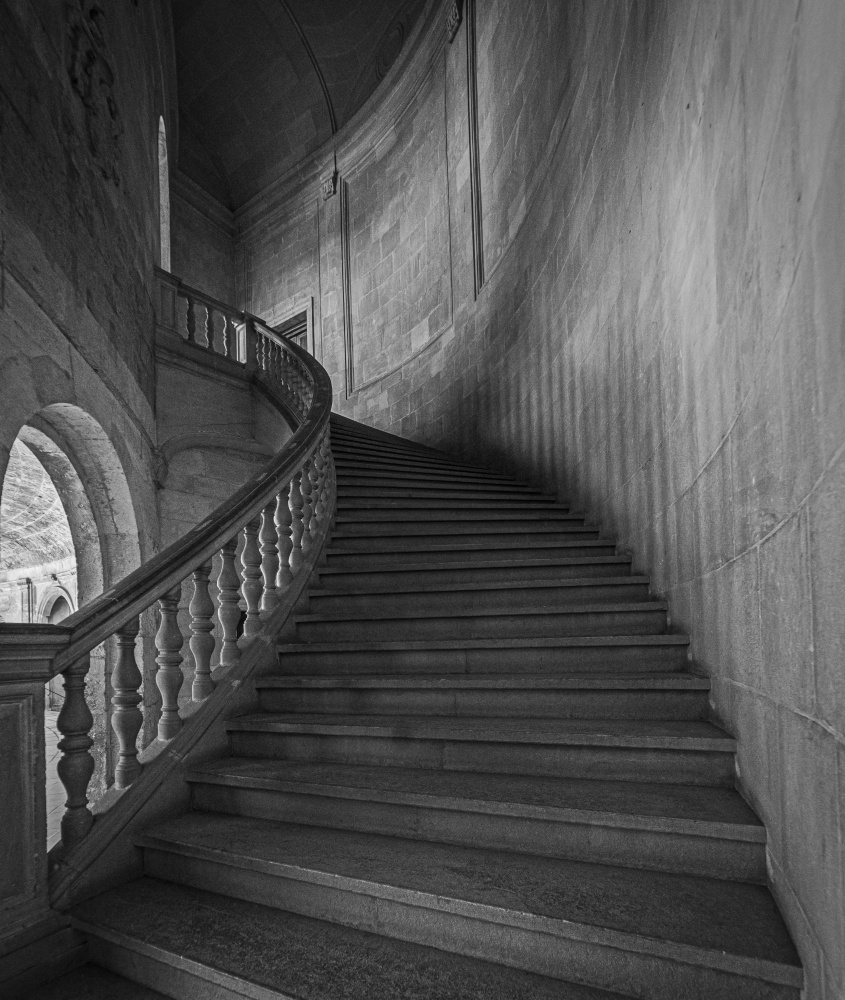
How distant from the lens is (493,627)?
3367 mm

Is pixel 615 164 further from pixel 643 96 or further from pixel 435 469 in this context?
pixel 435 469

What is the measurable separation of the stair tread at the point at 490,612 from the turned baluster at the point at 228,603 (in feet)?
1.82

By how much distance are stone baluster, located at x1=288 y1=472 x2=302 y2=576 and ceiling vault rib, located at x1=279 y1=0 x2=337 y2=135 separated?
10.0m

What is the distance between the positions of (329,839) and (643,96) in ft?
11.8

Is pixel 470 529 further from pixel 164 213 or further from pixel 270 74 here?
pixel 270 74

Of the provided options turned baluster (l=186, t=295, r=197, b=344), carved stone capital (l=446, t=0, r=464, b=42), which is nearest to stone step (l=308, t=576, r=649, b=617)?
turned baluster (l=186, t=295, r=197, b=344)

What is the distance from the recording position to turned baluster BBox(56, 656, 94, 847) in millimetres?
2211

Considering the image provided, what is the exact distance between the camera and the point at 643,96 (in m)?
3.33

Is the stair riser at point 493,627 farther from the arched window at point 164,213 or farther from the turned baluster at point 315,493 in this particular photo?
the arched window at point 164,213

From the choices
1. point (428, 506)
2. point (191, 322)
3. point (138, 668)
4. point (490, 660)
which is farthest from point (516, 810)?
point (191, 322)

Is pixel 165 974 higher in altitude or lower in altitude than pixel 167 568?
lower

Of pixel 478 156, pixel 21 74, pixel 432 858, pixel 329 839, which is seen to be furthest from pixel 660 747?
pixel 478 156

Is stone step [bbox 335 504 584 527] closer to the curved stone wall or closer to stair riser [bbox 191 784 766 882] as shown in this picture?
the curved stone wall

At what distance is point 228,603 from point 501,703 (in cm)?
128
